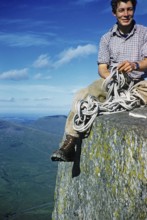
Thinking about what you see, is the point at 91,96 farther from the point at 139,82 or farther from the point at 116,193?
the point at 116,193

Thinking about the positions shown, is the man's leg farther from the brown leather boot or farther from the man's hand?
the man's hand

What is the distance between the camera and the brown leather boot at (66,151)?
8.20 metres

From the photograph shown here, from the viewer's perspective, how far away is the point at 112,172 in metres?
5.98

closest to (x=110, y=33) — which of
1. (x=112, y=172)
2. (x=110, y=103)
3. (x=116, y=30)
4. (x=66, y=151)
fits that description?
(x=116, y=30)

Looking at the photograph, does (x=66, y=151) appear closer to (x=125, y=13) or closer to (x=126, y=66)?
(x=126, y=66)

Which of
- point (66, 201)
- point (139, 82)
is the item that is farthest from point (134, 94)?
point (66, 201)

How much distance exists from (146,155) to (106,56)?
463cm

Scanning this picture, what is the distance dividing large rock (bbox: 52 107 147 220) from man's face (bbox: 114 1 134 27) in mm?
2566

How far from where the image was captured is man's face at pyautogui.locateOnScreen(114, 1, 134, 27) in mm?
8133

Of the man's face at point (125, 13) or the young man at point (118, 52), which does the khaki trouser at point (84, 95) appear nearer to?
the young man at point (118, 52)

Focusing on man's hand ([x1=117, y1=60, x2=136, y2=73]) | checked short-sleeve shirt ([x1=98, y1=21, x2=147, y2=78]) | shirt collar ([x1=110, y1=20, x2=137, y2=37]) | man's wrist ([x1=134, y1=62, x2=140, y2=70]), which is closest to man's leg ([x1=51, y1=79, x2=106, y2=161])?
checked short-sleeve shirt ([x1=98, y1=21, x2=147, y2=78])

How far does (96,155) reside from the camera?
708cm

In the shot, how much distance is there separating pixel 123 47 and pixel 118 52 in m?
0.20

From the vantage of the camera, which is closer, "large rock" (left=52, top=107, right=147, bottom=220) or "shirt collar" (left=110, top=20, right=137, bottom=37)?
"large rock" (left=52, top=107, right=147, bottom=220)
